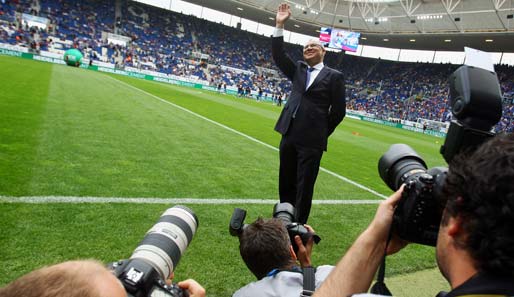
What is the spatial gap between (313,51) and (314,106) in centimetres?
57

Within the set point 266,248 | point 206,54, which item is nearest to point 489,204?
point 266,248

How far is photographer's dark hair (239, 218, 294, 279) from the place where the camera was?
2059 mm

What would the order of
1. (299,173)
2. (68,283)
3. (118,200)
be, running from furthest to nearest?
(118,200)
(299,173)
(68,283)

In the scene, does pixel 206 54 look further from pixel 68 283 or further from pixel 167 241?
pixel 68 283

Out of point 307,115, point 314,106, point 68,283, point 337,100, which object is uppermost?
point 337,100

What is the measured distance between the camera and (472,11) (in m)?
31.2

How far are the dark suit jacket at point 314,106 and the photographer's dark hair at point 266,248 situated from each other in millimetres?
1942

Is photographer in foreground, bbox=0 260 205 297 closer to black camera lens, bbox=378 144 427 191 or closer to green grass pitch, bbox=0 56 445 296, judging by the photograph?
black camera lens, bbox=378 144 427 191

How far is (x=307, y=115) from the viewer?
3.97 meters

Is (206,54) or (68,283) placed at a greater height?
(206,54)

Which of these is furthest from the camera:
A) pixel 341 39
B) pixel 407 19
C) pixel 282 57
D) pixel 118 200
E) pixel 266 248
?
pixel 341 39

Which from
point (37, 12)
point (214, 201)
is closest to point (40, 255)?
point (214, 201)

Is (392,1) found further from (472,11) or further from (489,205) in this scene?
(489,205)

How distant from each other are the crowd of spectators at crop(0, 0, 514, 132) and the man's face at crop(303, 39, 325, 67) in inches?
1513
